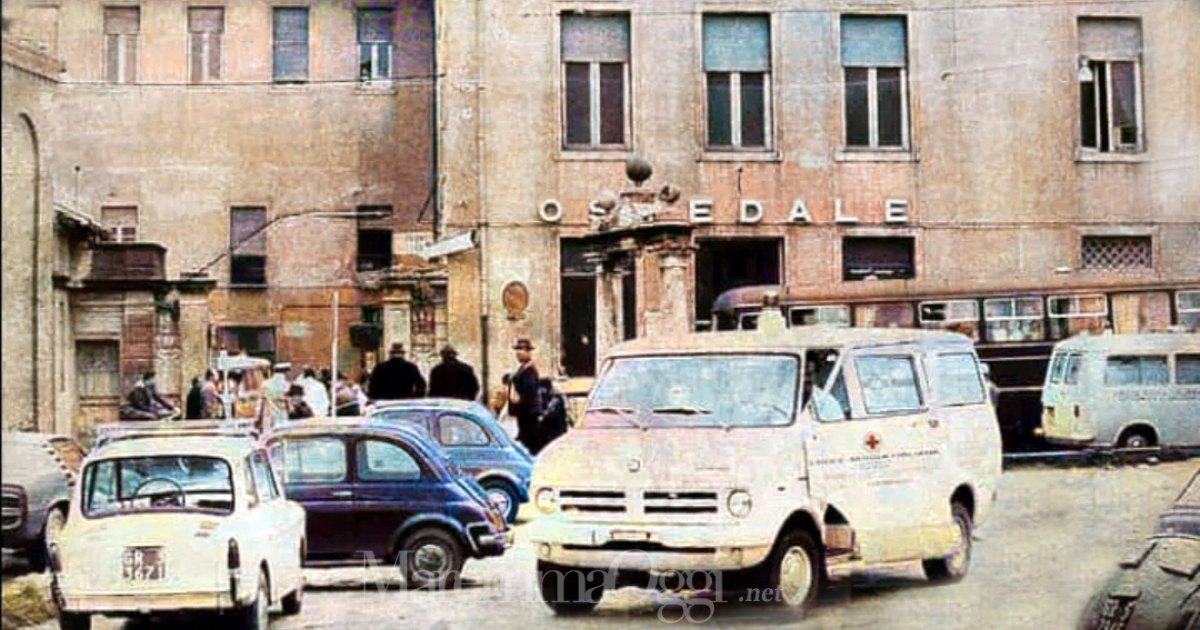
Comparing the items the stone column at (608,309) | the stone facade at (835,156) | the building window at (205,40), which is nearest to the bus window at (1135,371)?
the stone facade at (835,156)

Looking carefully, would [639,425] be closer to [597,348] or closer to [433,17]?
[597,348]

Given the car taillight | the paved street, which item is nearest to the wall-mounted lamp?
the paved street

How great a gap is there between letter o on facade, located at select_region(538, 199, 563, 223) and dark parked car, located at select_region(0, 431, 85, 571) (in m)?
1.08

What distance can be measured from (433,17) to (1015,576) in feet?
5.98

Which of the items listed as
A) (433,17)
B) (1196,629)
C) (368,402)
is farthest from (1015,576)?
(433,17)

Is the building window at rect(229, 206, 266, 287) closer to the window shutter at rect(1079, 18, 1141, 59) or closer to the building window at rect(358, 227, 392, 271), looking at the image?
the building window at rect(358, 227, 392, 271)

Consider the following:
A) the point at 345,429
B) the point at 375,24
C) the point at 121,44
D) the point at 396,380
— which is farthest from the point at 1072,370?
the point at 121,44

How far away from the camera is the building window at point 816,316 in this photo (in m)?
A: 3.68

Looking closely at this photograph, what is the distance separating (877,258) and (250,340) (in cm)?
139

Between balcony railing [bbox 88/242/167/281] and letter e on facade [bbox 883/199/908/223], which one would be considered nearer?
balcony railing [bbox 88/242/167/281]

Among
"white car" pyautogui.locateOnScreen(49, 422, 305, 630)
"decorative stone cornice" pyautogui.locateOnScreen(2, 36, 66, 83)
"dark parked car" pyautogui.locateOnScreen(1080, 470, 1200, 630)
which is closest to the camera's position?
"white car" pyautogui.locateOnScreen(49, 422, 305, 630)

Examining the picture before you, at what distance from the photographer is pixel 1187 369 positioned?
391 cm

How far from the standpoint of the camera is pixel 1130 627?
→ 13.4ft

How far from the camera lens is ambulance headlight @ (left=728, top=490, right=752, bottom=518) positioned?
345 centimetres
